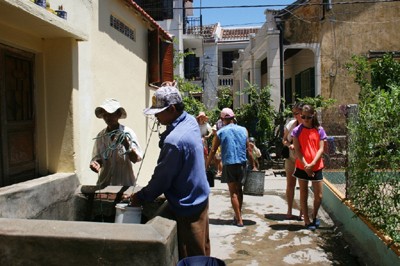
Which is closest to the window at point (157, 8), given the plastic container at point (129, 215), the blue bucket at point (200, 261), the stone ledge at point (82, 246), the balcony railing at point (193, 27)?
the balcony railing at point (193, 27)

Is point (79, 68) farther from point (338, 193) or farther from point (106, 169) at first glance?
point (338, 193)

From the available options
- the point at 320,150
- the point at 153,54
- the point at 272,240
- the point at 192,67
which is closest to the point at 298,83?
the point at 153,54

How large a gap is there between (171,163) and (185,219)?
479 millimetres

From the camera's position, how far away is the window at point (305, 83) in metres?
15.2

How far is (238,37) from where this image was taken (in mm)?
32688

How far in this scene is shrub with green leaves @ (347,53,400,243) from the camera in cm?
399

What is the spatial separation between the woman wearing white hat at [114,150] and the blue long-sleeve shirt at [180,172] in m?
1.08

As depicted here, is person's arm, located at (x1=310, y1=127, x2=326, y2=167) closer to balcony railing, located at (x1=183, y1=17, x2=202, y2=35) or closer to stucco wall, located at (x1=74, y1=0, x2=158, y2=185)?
stucco wall, located at (x1=74, y1=0, x2=158, y2=185)

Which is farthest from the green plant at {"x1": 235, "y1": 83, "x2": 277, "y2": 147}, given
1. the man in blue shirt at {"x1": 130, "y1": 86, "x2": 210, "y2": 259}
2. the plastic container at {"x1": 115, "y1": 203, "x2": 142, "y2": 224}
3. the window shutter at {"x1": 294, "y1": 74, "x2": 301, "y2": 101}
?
the plastic container at {"x1": 115, "y1": 203, "x2": 142, "y2": 224}

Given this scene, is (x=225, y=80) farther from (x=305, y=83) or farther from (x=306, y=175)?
(x=306, y=175)

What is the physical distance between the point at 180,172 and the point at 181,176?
34 millimetres

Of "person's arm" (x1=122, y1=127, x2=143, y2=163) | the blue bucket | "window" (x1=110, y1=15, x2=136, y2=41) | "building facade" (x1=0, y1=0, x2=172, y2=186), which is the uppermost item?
"window" (x1=110, y1=15, x2=136, y2=41)

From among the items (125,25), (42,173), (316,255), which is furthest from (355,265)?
(125,25)

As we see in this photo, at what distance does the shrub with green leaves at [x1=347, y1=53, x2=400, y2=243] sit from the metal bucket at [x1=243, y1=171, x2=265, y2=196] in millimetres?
2089
